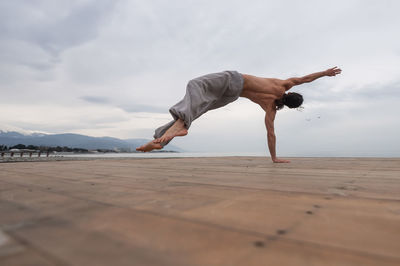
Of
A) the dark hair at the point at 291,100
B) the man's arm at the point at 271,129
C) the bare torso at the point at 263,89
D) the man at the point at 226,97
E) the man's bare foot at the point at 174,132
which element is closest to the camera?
the man's bare foot at the point at 174,132

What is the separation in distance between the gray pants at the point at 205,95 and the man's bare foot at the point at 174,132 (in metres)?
0.05

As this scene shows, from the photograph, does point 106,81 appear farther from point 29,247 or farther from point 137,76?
point 29,247

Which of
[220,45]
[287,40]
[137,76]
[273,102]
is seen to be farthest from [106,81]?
[273,102]

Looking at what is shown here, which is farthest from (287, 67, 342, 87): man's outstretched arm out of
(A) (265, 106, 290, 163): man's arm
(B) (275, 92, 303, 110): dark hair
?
(A) (265, 106, 290, 163): man's arm

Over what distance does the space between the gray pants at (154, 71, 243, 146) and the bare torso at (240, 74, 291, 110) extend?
7.9 inches

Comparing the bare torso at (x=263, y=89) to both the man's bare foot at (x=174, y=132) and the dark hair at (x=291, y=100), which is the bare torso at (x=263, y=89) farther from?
the man's bare foot at (x=174, y=132)

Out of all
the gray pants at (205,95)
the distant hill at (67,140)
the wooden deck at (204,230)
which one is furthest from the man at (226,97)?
the distant hill at (67,140)

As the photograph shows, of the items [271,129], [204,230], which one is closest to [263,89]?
[271,129]

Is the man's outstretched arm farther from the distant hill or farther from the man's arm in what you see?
the distant hill

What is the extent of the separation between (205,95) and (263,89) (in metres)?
0.90

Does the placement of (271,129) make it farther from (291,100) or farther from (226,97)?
(226,97)

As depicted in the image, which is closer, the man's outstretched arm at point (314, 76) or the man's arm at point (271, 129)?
the man's outstretched arm at point (314, 76)

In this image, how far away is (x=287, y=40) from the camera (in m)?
9.59

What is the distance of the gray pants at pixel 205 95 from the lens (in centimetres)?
220
